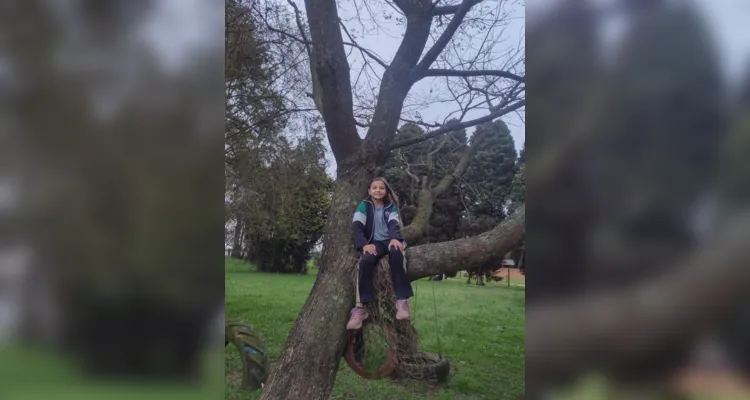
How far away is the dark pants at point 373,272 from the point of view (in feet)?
11.2

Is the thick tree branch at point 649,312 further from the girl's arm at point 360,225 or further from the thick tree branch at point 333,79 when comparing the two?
the thick tree branch at point 333,79

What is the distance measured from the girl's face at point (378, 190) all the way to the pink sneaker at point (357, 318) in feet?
2.54

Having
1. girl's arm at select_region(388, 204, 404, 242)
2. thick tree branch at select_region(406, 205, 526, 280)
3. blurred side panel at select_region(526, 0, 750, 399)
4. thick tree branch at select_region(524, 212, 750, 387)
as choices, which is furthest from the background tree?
thick tree branch at select_region(524, 212, 750, 387)

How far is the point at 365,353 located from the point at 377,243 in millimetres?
770

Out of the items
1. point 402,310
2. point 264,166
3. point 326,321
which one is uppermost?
point 264,166

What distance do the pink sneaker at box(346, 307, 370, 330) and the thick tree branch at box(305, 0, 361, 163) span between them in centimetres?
108

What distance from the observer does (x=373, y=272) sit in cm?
349

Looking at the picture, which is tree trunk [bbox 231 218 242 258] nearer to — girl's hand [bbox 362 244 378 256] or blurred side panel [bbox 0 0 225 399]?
blurred side panel [bbox 0 0 225 399]

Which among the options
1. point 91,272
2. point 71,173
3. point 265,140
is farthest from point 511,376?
point 71,173

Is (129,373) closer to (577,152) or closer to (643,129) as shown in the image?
(577,152)

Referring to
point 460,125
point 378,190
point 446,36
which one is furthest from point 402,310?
point 446,36

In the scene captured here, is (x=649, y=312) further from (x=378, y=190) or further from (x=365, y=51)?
(x=365, y=51)

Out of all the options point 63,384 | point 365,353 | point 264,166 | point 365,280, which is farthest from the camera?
point 264,166

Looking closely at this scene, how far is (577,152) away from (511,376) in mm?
1560
